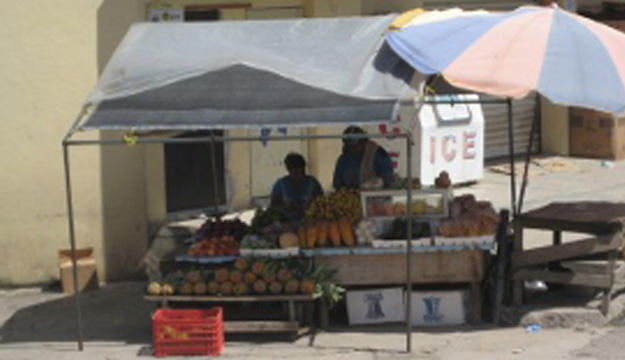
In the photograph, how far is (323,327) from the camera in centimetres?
848

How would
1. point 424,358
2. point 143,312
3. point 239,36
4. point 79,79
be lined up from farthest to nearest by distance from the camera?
point 79,79 < point 143,312 < point 239,36 < point 424,358

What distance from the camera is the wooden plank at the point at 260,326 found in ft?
26.4

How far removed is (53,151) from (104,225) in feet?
2.82

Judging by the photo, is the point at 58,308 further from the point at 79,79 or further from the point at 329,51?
the point at 329,51

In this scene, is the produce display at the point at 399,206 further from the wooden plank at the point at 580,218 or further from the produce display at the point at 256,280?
the wooden plank at the point at 580,218

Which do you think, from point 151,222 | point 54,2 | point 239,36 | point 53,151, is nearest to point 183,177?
point 151,222

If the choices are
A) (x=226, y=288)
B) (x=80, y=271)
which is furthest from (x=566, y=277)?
(x=80, y=271)

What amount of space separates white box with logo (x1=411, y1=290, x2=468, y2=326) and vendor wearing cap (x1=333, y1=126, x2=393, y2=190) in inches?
43.3

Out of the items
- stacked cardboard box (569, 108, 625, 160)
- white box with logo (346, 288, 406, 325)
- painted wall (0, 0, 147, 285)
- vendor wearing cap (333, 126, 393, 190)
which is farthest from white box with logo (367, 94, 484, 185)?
white box with logo (346, 288, 406, 325)

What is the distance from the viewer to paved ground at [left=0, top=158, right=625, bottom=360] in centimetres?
787

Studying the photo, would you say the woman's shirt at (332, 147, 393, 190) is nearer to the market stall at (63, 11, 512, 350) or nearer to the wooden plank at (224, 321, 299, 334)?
the market stall at (63, 11, 512, 350)

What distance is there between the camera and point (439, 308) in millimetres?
8492

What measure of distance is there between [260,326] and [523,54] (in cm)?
285

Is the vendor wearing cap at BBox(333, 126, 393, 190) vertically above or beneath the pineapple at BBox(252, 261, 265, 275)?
above
